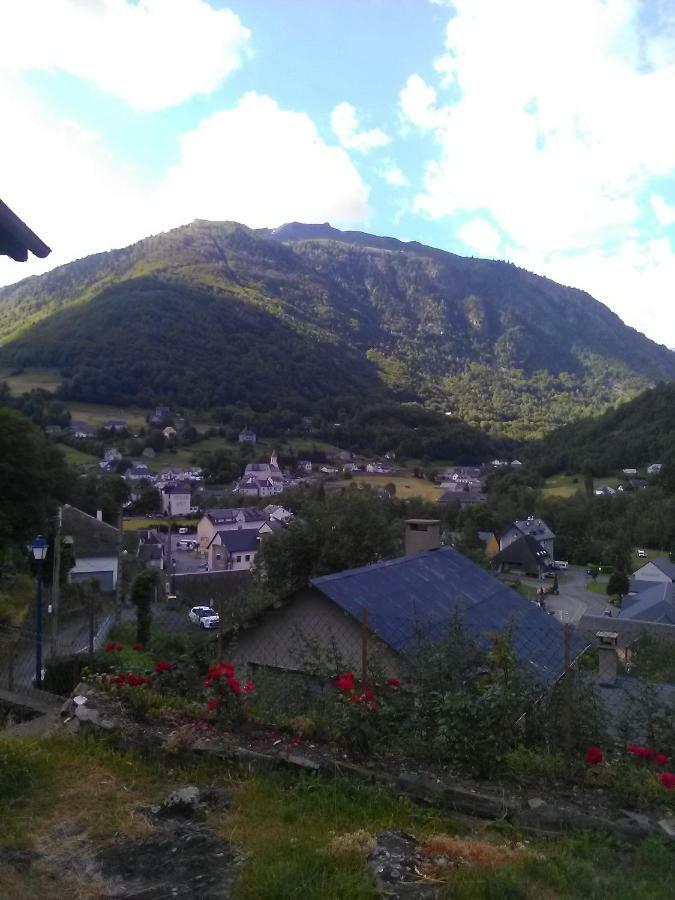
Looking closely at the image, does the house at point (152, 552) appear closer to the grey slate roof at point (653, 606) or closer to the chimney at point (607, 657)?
the grey slate roof at point (653, 606)

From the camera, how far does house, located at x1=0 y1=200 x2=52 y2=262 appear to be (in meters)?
3.94

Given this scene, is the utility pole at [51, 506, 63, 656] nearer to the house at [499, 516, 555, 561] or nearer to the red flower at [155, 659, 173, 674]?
the red flower at [155, 659, 173, 674]

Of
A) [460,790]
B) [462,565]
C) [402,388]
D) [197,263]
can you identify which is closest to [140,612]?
[462,565]

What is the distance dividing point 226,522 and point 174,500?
53.4 ft

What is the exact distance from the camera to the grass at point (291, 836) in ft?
10.6

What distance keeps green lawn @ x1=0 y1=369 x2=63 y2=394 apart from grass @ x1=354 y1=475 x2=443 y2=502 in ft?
156

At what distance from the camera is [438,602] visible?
1071 centimetres

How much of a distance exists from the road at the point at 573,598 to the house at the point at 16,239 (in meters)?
33.3

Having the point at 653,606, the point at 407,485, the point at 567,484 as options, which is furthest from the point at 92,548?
the point at 567,484

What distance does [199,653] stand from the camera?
6.95 metres

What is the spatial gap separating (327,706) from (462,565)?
28.4ft

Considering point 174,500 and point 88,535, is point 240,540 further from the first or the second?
point 174,500

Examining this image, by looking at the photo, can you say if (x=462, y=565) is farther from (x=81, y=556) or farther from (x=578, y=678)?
(x=81, y=556)

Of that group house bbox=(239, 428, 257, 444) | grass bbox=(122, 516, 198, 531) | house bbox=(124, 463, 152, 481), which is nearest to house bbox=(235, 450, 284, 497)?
house bbox=(124, 463, 152, 481)
